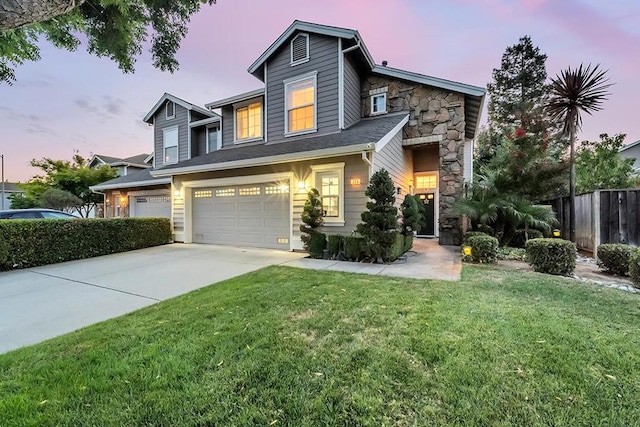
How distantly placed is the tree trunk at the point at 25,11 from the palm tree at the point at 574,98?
10737mm

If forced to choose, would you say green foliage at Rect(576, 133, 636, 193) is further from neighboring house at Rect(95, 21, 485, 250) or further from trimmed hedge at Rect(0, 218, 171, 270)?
trimmed hedge at Rect(0, 218, 171, 270)

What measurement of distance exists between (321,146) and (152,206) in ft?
32.3

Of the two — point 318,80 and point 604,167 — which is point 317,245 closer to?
point 318,80

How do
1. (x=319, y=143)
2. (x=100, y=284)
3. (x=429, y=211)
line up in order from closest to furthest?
1. (x=100, y=284)
2. (x=319, y=143)
3. (x=429, y=211)

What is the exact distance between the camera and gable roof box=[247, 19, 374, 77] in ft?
27.9

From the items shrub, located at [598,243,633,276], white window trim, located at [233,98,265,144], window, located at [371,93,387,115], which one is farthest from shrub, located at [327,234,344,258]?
white window trim, located at [233,98,265,144]

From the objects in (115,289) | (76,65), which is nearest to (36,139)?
(76,65)

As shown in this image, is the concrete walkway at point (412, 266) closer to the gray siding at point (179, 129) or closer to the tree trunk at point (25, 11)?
the tree trunk at point (25, 11)

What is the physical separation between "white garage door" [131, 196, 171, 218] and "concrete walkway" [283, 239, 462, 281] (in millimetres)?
8529

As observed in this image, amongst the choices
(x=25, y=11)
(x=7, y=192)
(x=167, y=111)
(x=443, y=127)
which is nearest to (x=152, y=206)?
(x=167, y=111)

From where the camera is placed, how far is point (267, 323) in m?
3.03

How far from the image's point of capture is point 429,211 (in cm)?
1166

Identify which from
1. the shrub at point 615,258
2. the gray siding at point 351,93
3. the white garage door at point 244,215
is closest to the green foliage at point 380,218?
the white garage door at point 244,215

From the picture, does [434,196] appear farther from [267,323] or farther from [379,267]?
[267,323]
